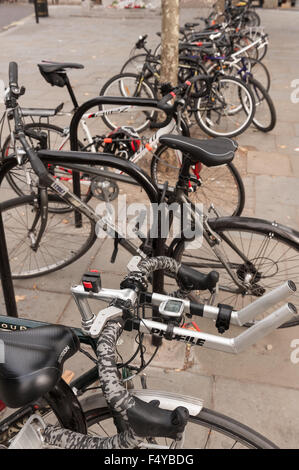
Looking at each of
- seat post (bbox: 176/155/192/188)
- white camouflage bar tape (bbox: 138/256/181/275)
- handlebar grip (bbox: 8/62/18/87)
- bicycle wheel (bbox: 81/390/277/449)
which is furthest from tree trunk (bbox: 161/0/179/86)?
bicycle wheel (bbox: 81/390/277/449)

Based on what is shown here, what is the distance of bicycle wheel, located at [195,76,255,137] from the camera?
572cm

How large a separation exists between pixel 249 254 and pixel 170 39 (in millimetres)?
2990

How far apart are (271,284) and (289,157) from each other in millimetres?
2780

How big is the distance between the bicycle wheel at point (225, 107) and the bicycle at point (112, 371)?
425 cm

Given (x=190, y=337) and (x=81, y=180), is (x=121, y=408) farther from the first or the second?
(x=81, y=180)

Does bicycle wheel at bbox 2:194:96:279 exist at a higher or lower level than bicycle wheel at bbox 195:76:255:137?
lower

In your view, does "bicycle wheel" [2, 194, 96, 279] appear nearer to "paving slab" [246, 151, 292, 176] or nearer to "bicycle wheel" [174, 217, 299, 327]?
"bicycle wheel" [174, 217, 299, 327]

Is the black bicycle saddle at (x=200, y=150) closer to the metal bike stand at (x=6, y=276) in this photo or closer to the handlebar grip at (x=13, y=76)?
the metal bike stand at (x=6, y=276)

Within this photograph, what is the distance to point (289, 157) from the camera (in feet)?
18.0

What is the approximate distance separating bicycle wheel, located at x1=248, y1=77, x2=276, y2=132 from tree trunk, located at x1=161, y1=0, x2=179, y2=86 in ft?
4.97

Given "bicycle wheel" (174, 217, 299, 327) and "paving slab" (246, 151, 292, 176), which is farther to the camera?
"paving slab" (246, 151, 292, 176)

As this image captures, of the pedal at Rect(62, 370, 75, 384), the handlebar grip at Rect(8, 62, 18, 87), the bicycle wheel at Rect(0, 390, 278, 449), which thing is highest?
the handlebar grip at Rect(8, 62, 18, 87)

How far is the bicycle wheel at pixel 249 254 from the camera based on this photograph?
100.0 inches

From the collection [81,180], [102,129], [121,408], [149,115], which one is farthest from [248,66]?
[121,408]
